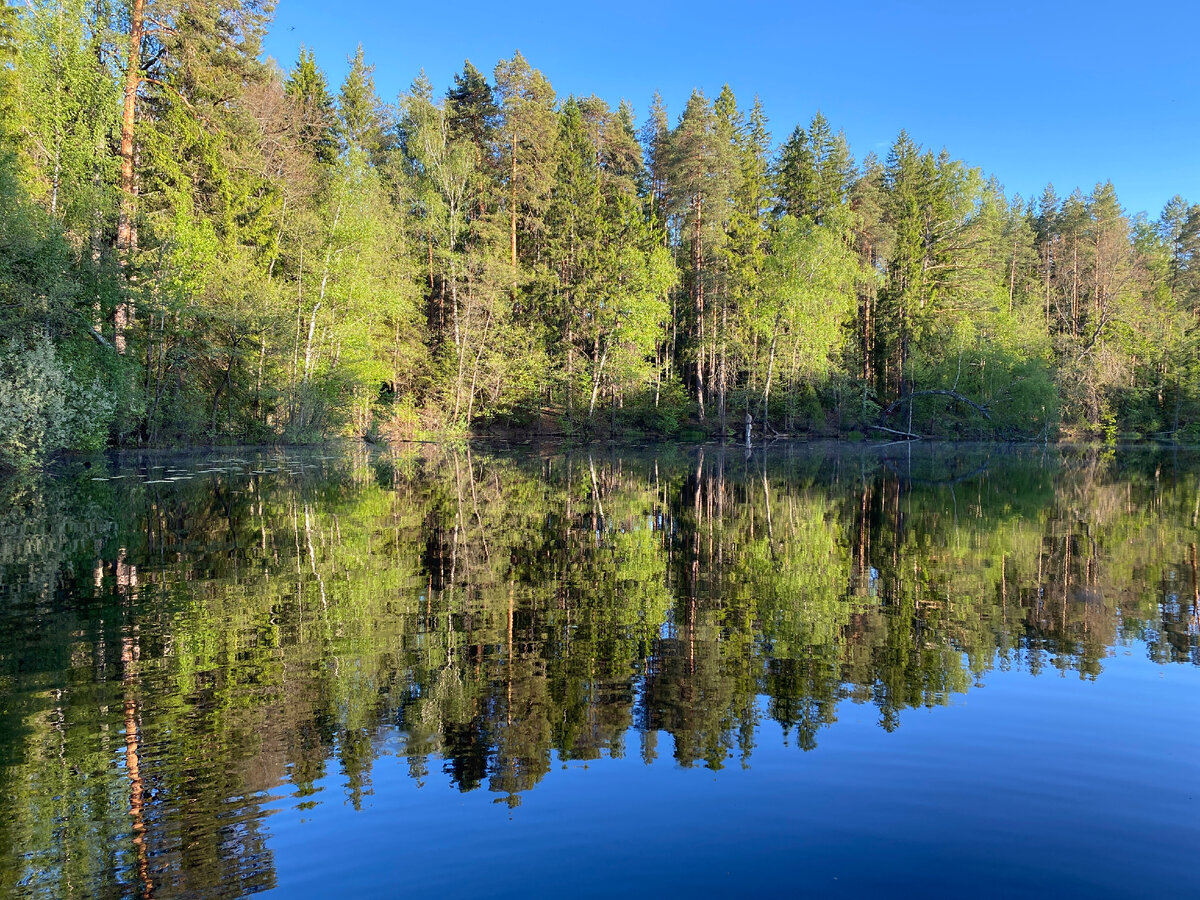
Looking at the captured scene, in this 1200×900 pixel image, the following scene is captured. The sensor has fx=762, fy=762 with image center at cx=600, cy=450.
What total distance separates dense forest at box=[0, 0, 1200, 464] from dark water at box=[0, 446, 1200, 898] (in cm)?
1722

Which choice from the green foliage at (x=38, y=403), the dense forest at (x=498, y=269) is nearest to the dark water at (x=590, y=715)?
the green foliage at (x=38, y=403)

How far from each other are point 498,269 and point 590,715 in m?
41.7

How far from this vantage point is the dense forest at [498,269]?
28344mm

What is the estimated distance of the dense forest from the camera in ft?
93.0

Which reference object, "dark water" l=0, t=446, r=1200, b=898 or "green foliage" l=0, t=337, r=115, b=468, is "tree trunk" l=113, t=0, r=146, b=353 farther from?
"dark water" l=0, t=446, r=1200, b=898

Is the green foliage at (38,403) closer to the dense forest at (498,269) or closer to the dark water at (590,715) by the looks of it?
the dense forest at (498,269)

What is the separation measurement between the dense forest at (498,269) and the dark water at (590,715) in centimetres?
1722

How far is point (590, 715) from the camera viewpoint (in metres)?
6.86

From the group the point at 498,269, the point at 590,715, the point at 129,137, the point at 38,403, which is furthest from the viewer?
the point at 498,269

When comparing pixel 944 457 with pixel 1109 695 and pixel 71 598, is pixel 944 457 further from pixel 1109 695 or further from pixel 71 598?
pixel 71 598

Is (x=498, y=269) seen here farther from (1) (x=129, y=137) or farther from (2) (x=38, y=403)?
(2) (x=38, y=403)

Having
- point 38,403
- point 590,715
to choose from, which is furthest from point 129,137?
point 590,715

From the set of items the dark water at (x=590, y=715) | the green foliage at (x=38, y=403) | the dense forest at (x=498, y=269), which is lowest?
the dark water at (x=590, y=715)

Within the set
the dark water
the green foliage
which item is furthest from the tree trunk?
the dark water
